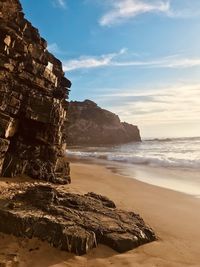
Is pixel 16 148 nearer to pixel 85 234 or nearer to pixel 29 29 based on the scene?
pixel 29 29

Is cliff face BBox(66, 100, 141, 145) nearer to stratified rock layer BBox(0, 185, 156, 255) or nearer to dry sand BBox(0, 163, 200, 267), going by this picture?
dry sand BBox(0, 163, 200, 267)

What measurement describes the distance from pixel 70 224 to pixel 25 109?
7055mm

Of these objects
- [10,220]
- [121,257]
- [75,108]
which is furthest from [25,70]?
[75,108]

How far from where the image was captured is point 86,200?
8242 mm

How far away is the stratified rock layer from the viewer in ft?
20.5

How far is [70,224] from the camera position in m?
6.49

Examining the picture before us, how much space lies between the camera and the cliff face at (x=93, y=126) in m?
93.9

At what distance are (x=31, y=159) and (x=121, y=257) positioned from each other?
757cm

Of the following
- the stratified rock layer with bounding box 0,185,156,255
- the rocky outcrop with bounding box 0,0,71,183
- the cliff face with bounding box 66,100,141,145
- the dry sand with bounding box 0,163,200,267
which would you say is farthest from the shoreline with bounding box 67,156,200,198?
the cliff face with bounding box 66,100,141,145

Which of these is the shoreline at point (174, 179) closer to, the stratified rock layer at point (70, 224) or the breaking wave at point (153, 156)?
the breaking wave at point (153, 156)

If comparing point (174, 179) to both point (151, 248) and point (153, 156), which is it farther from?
point (153, 156)

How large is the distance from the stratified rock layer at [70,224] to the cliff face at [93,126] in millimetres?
81965

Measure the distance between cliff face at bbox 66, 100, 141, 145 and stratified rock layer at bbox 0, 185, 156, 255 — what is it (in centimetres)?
8197

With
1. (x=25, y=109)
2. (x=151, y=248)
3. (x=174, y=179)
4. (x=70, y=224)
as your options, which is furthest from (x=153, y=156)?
(x=70, y=224)
